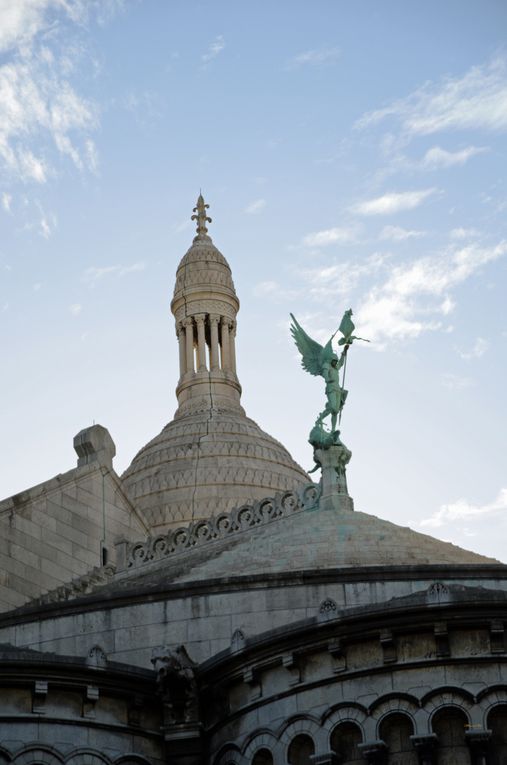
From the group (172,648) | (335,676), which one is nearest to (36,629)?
(172,648)

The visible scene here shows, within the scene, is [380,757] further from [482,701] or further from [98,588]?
[98,588]

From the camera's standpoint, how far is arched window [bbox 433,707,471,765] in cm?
3991

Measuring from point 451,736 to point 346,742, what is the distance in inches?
81.2

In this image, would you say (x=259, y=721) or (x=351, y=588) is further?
(x=351, y=588)

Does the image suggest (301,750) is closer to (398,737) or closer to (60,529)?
(398,737)

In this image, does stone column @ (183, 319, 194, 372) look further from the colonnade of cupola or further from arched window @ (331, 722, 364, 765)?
arched window @ (331, 722, 364, 765)

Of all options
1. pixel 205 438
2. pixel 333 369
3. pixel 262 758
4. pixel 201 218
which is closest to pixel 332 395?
pixel 333 369

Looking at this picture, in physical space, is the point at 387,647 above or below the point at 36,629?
below

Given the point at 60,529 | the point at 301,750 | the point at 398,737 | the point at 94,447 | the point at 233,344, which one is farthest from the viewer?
the point at 233,344

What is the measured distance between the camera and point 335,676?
4100cm

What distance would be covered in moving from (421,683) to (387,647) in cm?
96

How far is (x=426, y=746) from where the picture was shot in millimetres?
39844

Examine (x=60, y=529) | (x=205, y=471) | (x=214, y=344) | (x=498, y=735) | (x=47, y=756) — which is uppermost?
(x=214, y=344)

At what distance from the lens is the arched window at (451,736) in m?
39.9
